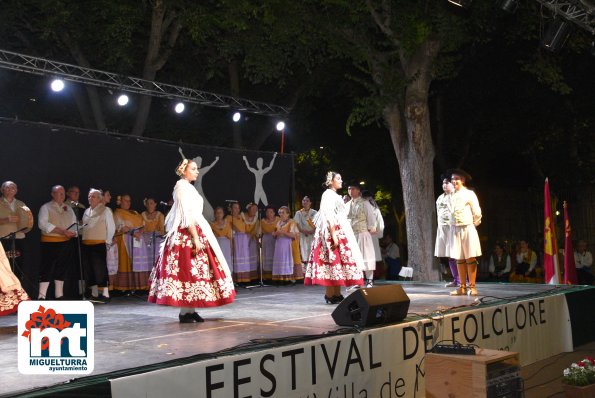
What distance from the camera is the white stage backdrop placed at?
395 centimetres

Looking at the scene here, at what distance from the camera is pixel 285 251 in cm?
1180

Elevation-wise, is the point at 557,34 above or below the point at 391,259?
above

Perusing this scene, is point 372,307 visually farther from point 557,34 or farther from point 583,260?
point 583,260

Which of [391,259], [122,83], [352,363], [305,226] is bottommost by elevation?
[352,363]

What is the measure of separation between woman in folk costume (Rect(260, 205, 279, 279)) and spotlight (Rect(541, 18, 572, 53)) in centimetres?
526

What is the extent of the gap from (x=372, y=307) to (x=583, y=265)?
29.9ft

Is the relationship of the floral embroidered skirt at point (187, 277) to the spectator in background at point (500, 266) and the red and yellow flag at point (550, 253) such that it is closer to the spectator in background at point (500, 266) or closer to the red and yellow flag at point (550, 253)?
the red and yellow flag at point (550, 253)

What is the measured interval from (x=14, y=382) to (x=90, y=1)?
12.0m

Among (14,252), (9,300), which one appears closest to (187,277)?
(9,300)

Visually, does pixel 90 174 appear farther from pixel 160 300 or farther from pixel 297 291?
pixel 160 300

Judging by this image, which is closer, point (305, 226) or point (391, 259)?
point (305, 226)

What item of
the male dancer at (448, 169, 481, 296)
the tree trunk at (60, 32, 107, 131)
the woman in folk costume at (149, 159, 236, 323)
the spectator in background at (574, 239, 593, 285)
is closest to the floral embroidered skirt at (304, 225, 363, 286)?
the male dancer at (448, 169, 481, 296)

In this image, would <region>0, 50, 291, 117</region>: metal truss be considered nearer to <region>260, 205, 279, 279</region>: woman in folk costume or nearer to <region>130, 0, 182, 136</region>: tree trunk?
<region>260, 205, 279, 279</region>: woman in folk costume

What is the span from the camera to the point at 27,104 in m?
17.4
